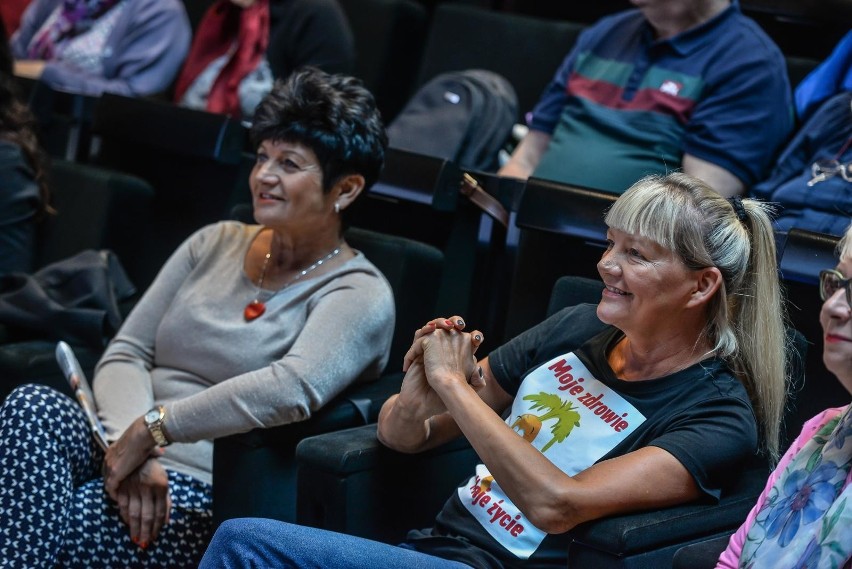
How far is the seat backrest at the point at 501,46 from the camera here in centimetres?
359

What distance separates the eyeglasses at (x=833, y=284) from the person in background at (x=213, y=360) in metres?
1.00

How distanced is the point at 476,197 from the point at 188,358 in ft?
2.31

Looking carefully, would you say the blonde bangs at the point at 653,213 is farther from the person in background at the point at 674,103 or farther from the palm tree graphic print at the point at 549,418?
the person in background at the point at 674,103

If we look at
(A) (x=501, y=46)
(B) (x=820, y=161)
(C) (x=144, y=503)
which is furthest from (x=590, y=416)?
(A) (x=501, y=46)

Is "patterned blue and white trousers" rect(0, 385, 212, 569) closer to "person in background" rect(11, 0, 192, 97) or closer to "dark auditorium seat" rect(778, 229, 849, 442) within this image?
"dark auditorium seat" rect(778, 229, 849, 442)

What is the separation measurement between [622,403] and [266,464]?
2.19 ft

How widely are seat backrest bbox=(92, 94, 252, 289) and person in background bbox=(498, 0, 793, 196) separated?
719 mm

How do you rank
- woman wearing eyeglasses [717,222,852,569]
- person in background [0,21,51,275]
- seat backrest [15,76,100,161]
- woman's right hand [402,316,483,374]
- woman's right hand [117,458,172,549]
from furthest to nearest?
seat backrest [15,76,100,161]
person in background [0,21,51,275]
woman's right hand [117,458,172,549]
woman's right hand [402,316,483,374]
woman wearing eyeglasses [717,222,852,569]

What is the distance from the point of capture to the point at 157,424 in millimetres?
2279

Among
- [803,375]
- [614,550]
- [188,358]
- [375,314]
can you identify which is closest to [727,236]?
[803,375]

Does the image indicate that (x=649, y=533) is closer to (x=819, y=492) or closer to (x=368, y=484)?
(x=819, y=492)

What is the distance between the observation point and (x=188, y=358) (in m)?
2.47

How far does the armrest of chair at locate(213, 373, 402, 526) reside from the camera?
219 cm

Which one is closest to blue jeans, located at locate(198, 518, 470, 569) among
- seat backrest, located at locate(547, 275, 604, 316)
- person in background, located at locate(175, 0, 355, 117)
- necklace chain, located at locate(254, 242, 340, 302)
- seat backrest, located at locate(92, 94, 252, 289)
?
seat backrest, located at locate(547, 275, 604, 316)
